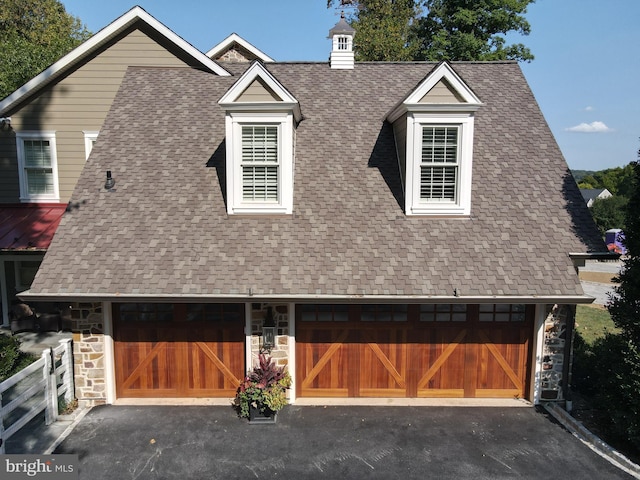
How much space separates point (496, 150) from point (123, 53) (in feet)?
33.9

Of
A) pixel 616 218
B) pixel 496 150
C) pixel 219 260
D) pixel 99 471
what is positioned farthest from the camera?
pixel 616 218

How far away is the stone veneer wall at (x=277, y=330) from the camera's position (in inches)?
319

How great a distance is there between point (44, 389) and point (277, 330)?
4417 millimetres

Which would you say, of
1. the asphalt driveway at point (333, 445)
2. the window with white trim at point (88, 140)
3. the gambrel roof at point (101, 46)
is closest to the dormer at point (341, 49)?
the gambrel roof at point (101, 46)

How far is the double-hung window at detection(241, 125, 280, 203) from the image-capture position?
882 cm

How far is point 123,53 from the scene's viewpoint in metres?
11.7

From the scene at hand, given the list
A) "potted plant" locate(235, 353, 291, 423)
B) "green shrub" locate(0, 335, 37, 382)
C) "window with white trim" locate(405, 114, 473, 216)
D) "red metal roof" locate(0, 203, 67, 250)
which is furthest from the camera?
"red metal roof" locate(0, 203, 67, 250)

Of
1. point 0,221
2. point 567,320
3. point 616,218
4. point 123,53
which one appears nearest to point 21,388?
point 0,221

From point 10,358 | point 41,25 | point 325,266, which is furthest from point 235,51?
point 41,25

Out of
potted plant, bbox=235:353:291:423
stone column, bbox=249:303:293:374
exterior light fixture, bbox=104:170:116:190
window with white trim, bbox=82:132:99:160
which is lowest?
potted plant, bbox=235:353:291:423

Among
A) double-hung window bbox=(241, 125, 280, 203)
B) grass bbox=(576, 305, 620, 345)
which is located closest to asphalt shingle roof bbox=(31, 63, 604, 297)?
double-hung window bbox=(241, 125, 280, 203)

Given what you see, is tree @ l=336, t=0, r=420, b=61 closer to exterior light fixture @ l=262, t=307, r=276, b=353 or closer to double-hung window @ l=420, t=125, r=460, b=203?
double-hung window @ l=420, t=125, r=460, b=203

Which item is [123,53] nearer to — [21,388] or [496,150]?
[21,388]

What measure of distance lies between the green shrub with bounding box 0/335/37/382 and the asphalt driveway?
87.2 inches
